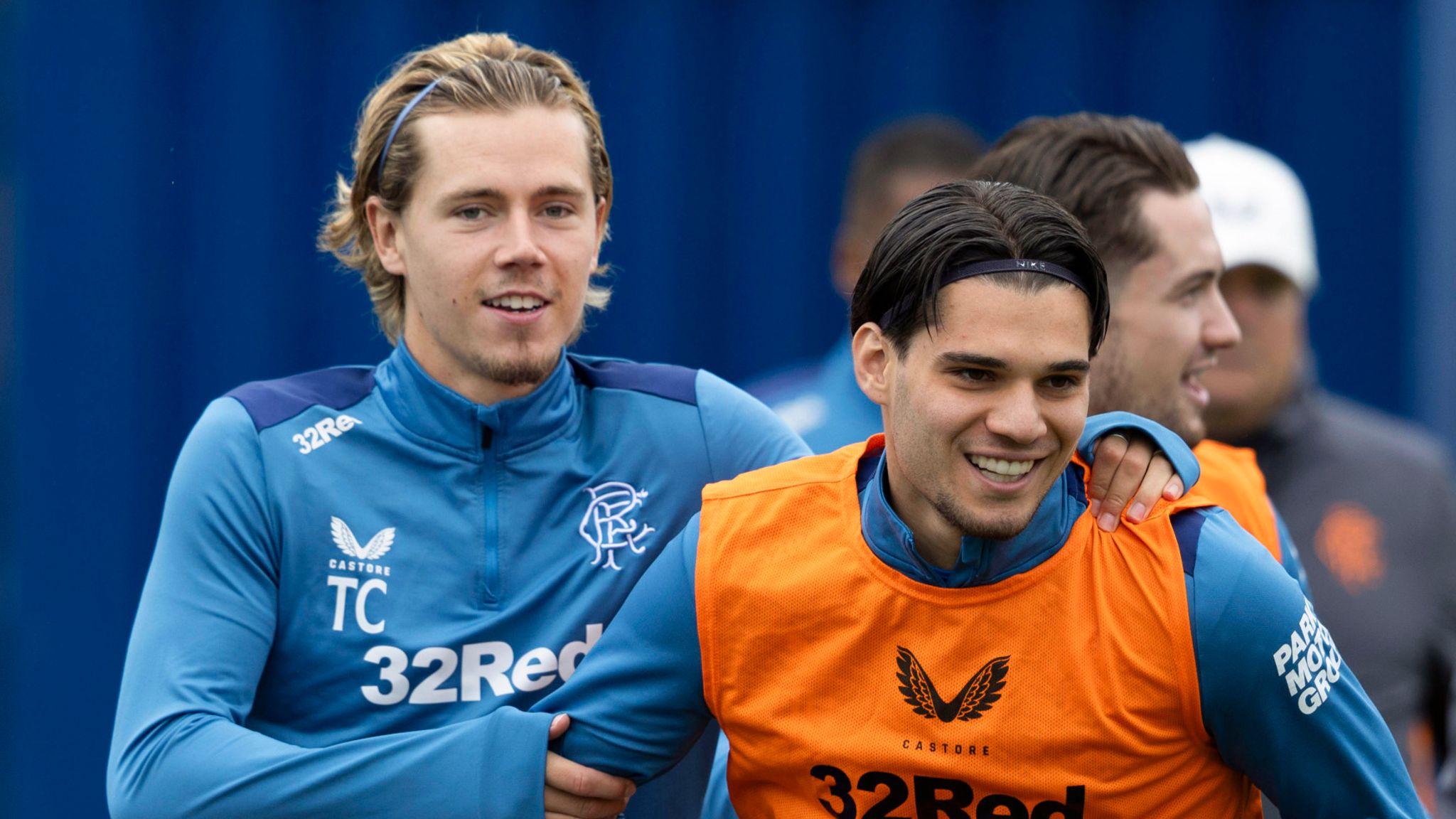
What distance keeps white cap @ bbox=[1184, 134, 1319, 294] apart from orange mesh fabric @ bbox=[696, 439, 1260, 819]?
6.17 ft

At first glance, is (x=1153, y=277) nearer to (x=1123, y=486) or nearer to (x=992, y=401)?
(x=1123, y=486)

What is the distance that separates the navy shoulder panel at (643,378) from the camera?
2756 mm

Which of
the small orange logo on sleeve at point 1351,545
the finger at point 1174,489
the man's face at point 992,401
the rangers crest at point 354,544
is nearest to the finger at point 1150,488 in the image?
the finger at point 1174,489

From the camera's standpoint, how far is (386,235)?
9.18 feet

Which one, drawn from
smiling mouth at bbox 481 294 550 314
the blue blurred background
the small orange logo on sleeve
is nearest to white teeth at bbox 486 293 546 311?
smiling mouth at bbox 481 294 550 314

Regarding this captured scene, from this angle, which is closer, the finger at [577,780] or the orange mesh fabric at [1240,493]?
the finger at [577,780]

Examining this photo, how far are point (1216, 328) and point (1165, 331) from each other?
114 mm

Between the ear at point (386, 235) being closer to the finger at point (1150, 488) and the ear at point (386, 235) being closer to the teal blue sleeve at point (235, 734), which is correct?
the teal blue sleeve at point (235, 734)

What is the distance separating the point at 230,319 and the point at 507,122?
328 cm

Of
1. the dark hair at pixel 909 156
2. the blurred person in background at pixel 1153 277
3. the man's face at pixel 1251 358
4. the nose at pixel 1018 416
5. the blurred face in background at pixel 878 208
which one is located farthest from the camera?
the dark hair at pixel 909 156

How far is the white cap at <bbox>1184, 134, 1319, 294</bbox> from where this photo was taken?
4004mm

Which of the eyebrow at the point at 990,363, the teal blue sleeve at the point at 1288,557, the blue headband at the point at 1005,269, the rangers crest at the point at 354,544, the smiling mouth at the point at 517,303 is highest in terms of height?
the blue headband at the point at 1005,269

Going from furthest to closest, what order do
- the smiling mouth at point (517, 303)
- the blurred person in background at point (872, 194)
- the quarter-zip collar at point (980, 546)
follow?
the blurred person in background at point (872, 194) < the smiling mouth at point (517, 303) < the quarter-zip collar at point (980, 546)

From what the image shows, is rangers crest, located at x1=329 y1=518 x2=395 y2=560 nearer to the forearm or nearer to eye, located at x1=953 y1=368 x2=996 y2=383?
the forearm
